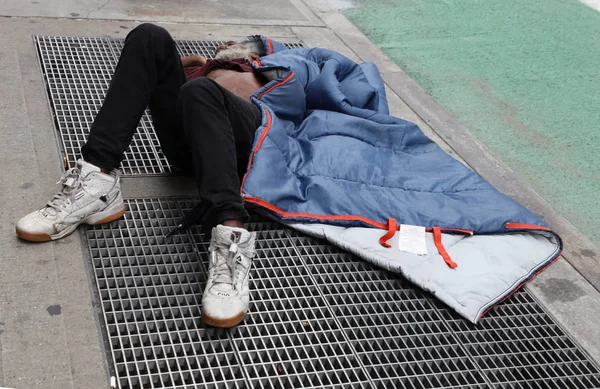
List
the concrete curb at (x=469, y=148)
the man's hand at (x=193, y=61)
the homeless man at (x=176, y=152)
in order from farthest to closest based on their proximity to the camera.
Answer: the man's hand at (x=193, y=61)
the concrete curb at (x=469, y=148)
the homeless man at (x=176, y=152)

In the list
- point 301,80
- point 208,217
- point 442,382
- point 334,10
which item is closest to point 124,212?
point 208,217

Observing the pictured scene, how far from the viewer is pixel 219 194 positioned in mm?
2396

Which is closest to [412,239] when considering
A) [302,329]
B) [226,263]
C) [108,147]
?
[302,329]

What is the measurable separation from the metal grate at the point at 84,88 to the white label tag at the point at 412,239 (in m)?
1.05

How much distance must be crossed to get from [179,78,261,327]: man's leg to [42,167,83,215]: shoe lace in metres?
0.43

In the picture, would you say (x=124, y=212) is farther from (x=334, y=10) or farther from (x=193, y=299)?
(x=334, y=10)

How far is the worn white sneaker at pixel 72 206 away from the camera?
8.14 feet

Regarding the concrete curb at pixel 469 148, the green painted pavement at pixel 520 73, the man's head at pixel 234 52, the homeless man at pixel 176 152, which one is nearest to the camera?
the homeless man at pixel 176 152

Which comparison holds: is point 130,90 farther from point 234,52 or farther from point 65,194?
point 234,52

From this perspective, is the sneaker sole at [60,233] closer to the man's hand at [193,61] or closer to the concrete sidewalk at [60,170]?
the concrete sidewalk at [60,170]

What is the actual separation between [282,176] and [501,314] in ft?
3.11

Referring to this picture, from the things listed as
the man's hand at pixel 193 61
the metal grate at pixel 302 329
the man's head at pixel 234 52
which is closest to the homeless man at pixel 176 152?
the metal grate at pixel 302 329

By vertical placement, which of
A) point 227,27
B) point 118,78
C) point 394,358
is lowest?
point 227,27

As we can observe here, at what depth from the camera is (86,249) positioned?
2.54 m
